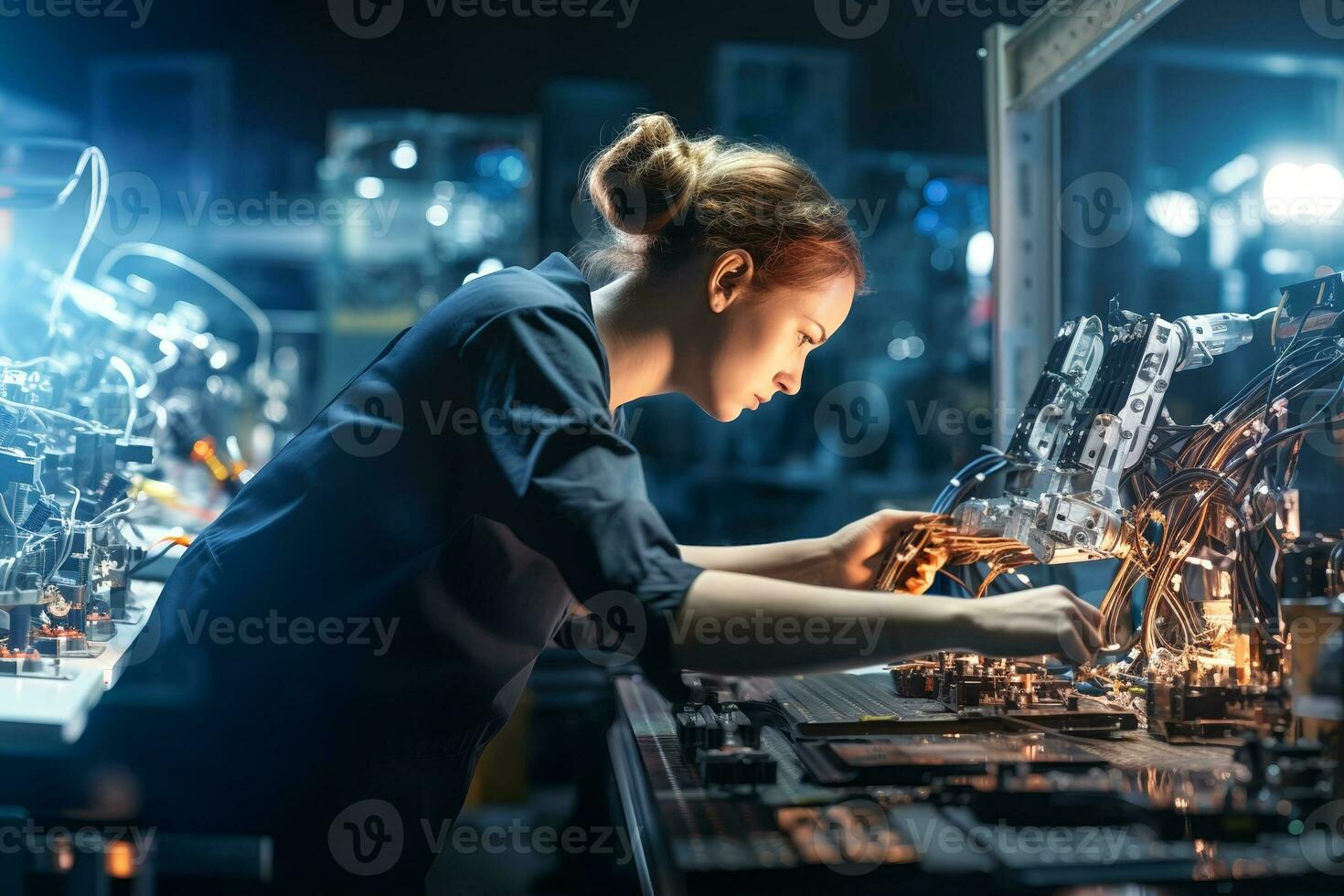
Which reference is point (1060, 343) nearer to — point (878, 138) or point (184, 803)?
point (184, 803)

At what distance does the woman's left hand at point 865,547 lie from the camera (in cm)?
160

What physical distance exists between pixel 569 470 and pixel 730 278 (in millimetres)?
440

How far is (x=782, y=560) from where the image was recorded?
1616 mm

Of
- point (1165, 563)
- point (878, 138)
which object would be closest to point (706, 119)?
point (878, 138)

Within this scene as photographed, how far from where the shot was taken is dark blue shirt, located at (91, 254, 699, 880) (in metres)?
1.07

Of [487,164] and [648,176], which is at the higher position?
[487,164]

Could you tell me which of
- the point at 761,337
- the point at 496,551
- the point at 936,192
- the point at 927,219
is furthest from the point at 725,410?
the point at 927,219

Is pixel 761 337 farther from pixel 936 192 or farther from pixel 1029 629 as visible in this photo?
pixel 936 192

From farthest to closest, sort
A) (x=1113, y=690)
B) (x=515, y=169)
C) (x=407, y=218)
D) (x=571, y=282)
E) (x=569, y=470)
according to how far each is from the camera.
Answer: (x=407, y=218) < (x=515, y=169) < (x=1113, y=690) < (x=571, y=282) < (x=569, y=470)

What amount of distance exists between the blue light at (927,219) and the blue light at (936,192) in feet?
0.17

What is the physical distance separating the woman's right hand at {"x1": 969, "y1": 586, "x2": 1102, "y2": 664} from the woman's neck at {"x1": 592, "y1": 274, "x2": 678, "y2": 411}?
0.50 metres

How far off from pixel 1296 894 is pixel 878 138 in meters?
3.76

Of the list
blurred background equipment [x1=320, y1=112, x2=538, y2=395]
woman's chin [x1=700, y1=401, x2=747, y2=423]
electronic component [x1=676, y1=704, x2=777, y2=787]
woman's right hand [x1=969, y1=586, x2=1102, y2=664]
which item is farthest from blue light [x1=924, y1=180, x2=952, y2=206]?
woman's right hand [x1=969, y1=586, x2=1102, y2=664]

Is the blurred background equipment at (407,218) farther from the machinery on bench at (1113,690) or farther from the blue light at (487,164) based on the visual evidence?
the machinery on bench at (1113,690)
